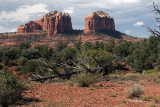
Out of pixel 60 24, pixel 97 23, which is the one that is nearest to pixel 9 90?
pixel 60 24

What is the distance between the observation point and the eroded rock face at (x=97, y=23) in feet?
427

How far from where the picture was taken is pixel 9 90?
22.3 feet

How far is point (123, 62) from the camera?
4522 cm

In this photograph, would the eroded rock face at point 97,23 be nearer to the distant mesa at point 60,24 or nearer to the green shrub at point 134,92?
the distant mesa at point 60,24

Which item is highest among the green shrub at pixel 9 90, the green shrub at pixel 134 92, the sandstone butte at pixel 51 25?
the sandstone butte at pixel 51 25

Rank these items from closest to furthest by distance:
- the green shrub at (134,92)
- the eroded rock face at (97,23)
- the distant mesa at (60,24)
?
the green shrub at (134,92)
the distant mesa at (60,24)
the eroded rock face at (97,23)

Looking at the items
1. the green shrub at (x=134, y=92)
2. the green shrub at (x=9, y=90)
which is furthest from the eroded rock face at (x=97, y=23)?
the green shrub at (x=9, y=90)

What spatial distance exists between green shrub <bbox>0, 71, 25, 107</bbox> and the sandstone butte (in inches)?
4579

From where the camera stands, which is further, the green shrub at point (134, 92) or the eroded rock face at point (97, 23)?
the eroded rock face at point (97, 23)

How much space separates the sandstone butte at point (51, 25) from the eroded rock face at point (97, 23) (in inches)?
554

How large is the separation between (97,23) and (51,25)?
110 feet

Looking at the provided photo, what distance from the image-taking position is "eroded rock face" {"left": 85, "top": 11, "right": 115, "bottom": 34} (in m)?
130

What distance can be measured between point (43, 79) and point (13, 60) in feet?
130

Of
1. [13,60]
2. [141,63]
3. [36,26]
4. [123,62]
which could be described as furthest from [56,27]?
[141,63]
